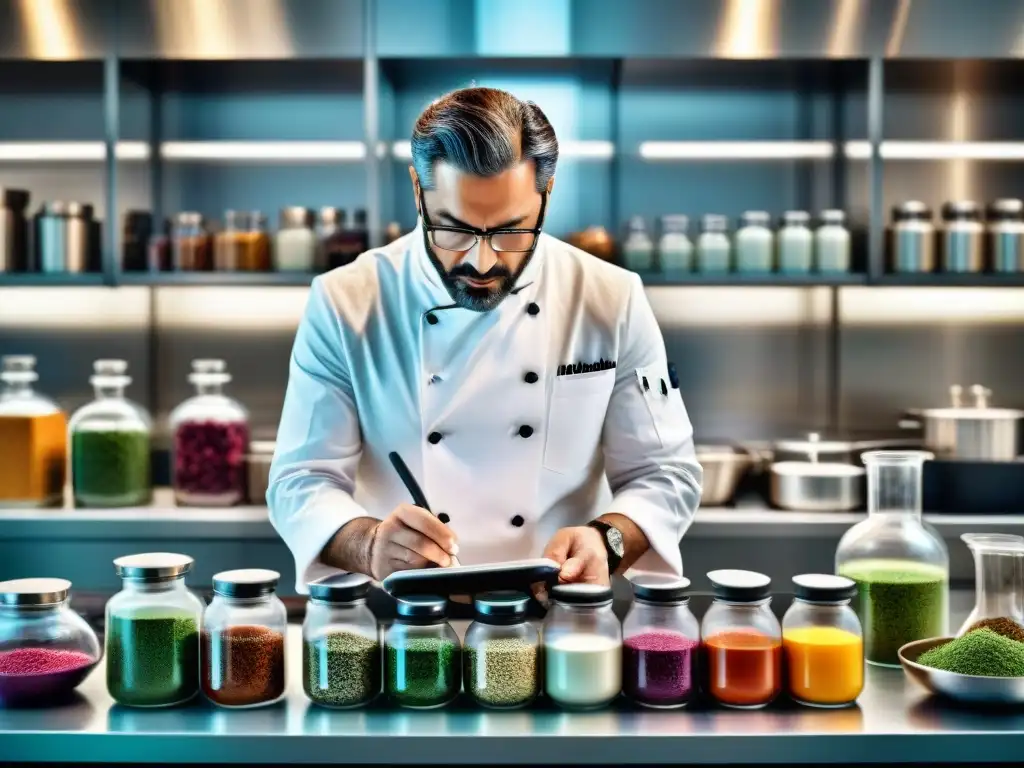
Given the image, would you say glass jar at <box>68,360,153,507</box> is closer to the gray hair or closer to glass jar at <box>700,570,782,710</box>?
the gray hair

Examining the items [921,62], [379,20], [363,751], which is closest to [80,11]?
[379,20]

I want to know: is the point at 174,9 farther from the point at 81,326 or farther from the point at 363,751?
the point at 363,751

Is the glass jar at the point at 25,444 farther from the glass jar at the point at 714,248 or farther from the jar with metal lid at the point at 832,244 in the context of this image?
the jar with metal lid at the point at 832,244

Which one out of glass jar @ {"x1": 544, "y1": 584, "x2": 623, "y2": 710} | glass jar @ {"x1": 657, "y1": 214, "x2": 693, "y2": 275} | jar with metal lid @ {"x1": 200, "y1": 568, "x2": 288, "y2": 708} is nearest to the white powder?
glass jar @ {"x1": 544, "y1": 584, "x2": 623, "y2": 710}

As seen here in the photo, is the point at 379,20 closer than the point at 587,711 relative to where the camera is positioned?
No

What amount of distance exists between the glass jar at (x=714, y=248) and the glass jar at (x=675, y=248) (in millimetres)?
37

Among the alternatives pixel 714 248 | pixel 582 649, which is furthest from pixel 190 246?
pixel 582 649

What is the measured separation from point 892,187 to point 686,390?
36.7 inches

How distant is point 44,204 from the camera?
3367 millimetres

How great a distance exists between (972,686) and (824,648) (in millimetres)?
178

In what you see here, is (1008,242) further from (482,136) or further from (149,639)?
(149,639)

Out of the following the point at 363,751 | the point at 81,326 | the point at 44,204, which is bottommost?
the point at 363,751

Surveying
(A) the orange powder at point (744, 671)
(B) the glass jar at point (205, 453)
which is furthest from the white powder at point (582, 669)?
(B) the glass jar at point (205, 453)

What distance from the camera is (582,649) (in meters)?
1.30
